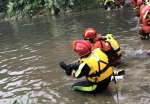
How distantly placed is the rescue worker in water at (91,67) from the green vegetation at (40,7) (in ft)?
74.2

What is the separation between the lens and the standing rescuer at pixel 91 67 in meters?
5.50

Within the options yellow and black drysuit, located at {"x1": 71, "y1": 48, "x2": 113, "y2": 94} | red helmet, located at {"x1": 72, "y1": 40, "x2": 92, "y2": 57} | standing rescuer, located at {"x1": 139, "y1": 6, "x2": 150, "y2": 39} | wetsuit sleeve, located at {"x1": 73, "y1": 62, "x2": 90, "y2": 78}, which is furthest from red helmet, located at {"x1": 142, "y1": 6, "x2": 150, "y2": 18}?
wetsuit sleeve, located at {"x1": 73, "y1": 62, "x2": 90, "y2": 78}

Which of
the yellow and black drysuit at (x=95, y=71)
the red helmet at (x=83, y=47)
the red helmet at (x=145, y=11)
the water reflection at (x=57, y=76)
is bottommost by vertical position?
the water reflection at (x=57, y=76)

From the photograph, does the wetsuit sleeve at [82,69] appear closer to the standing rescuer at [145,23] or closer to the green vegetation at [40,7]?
the standing rescuer at [145,23]

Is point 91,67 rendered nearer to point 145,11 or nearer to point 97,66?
Result: point 97,66

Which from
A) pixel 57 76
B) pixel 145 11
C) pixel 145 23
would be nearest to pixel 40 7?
Answer: pixel 145 23

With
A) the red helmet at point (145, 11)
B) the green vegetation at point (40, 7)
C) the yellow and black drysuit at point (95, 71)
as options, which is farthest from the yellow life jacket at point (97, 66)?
the green vegetation at point (40, 7)

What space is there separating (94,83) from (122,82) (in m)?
0.92

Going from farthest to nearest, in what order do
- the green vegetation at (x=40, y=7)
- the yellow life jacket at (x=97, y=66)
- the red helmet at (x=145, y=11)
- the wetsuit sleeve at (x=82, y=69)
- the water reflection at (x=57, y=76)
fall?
the green vegetation at (x=40, y=7), the red helmet at (x=145, y=11), the water reflection at (x=57, y=76), the yellow life jacket at (x=97, y=66), the wetsuit sleeve at (x=82, y=69)

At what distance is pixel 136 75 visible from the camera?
6664 millimetres

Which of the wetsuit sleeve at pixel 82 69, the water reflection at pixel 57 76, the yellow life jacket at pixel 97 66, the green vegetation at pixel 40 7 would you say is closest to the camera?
the wetsuit sleeve at pixel 82 69

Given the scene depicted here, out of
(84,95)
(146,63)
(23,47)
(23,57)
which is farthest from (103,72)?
(23,47)

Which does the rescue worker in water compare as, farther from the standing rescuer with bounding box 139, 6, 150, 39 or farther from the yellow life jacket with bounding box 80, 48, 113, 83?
the standing rescuer with bounding box 139, 6, 150, 39

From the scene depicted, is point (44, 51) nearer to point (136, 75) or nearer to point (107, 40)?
point (107, 40)
